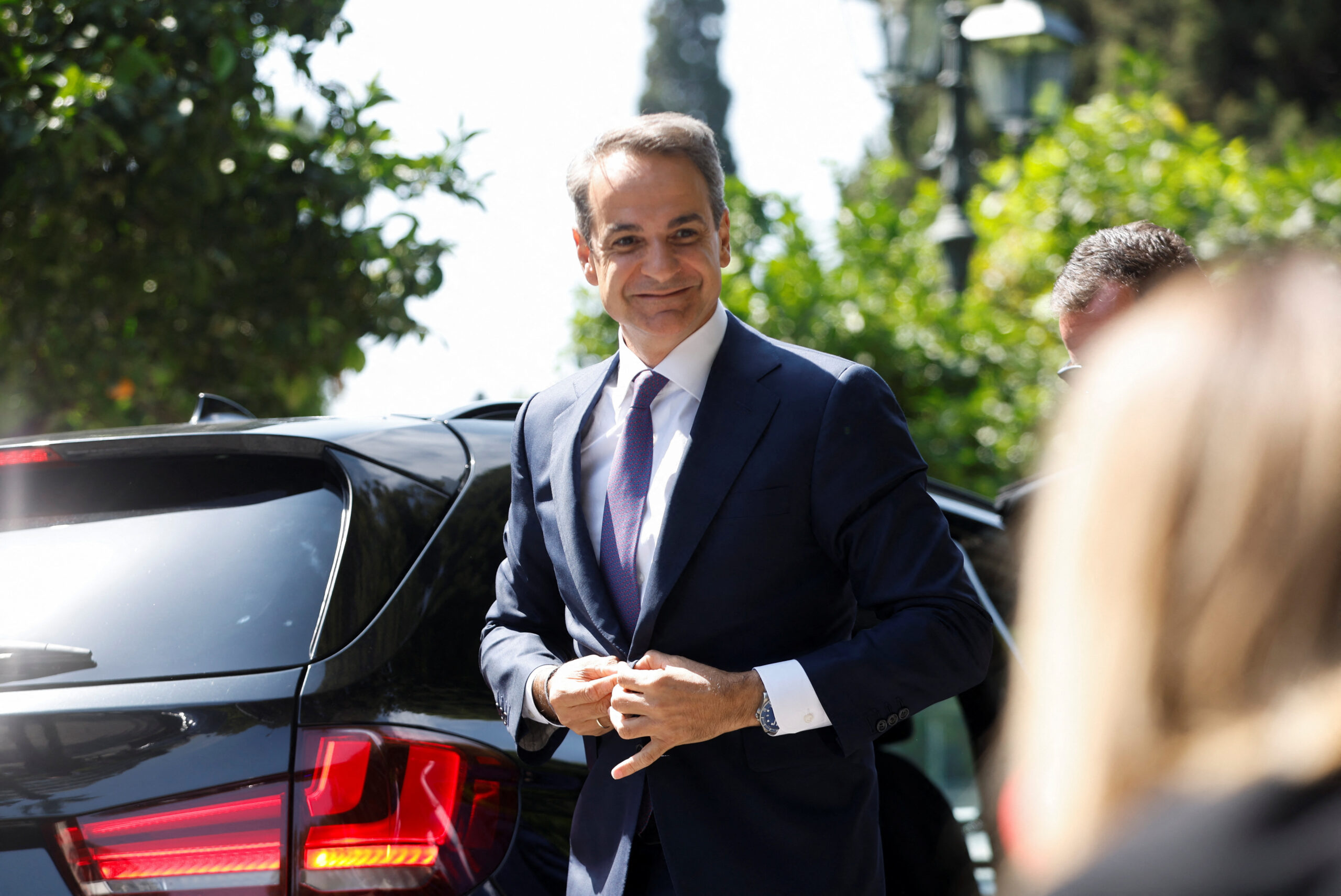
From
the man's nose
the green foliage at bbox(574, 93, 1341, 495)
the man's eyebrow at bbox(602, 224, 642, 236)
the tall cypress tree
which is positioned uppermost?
the tall cypress tree

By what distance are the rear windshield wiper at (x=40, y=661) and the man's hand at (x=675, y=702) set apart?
0.82 meters

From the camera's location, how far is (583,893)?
70.3 inches

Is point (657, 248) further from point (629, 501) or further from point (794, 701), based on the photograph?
point (794, 701)

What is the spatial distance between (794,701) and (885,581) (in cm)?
21

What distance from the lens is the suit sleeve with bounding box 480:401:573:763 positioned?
185 cm

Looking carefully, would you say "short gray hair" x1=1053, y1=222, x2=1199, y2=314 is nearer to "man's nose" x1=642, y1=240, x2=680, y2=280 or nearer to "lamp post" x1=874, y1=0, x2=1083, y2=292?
"man's nose" x1=642, y1=240, x2=680, y2=280

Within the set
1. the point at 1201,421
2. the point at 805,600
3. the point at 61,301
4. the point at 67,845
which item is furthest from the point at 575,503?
the point at 61,301

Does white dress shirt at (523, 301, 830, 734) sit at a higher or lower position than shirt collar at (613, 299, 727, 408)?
lower

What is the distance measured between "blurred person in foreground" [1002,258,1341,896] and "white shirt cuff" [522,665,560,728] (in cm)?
98

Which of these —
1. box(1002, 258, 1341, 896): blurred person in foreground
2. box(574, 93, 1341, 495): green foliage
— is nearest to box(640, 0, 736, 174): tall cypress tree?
box(574, 93, 1341, 495): green foliage

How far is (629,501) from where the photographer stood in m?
1.89

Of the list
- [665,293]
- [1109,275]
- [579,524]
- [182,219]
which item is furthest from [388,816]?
[182,219]

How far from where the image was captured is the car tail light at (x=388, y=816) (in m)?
1.71

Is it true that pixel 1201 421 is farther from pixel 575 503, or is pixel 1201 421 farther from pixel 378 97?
pixel 378 97
